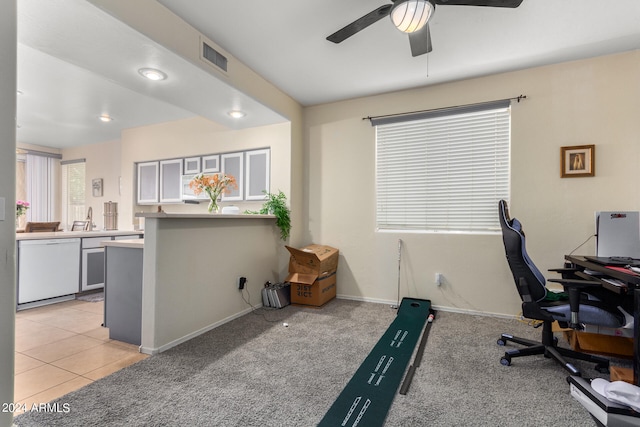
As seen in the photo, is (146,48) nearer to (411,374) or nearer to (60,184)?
(411,374)

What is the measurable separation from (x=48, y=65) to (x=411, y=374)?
4372 mm

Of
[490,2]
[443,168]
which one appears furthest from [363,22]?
[443,168]

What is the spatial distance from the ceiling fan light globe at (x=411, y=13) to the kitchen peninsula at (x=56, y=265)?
4628 mm

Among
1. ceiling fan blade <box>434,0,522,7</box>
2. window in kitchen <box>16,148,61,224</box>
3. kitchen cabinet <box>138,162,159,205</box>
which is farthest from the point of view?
window in kitchen <box>16,148,61,224</box>

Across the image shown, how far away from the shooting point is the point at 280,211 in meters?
3.91

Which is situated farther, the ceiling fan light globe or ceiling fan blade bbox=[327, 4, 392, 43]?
ceiling fan blade bbox=[327, 4, 392, 43]

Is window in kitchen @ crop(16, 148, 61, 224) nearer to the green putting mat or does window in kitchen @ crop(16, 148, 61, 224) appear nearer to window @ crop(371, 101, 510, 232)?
window @ crop(371, 101, 510, 232)

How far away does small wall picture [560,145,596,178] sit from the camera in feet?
9.58

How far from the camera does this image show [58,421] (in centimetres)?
159

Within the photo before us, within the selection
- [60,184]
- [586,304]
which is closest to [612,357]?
[586,304]

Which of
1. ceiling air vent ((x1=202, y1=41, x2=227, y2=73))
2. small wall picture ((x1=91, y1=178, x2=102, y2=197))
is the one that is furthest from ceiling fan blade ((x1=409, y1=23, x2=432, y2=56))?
small wall picture ((x1=91, y1=178, x2=102, y2=197))

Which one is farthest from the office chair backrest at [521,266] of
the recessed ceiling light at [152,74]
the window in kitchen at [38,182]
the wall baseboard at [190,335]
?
the window in kitchen at [38,182]

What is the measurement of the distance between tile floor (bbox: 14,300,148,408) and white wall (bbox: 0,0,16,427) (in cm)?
51

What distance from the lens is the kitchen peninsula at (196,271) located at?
94.4 inches
